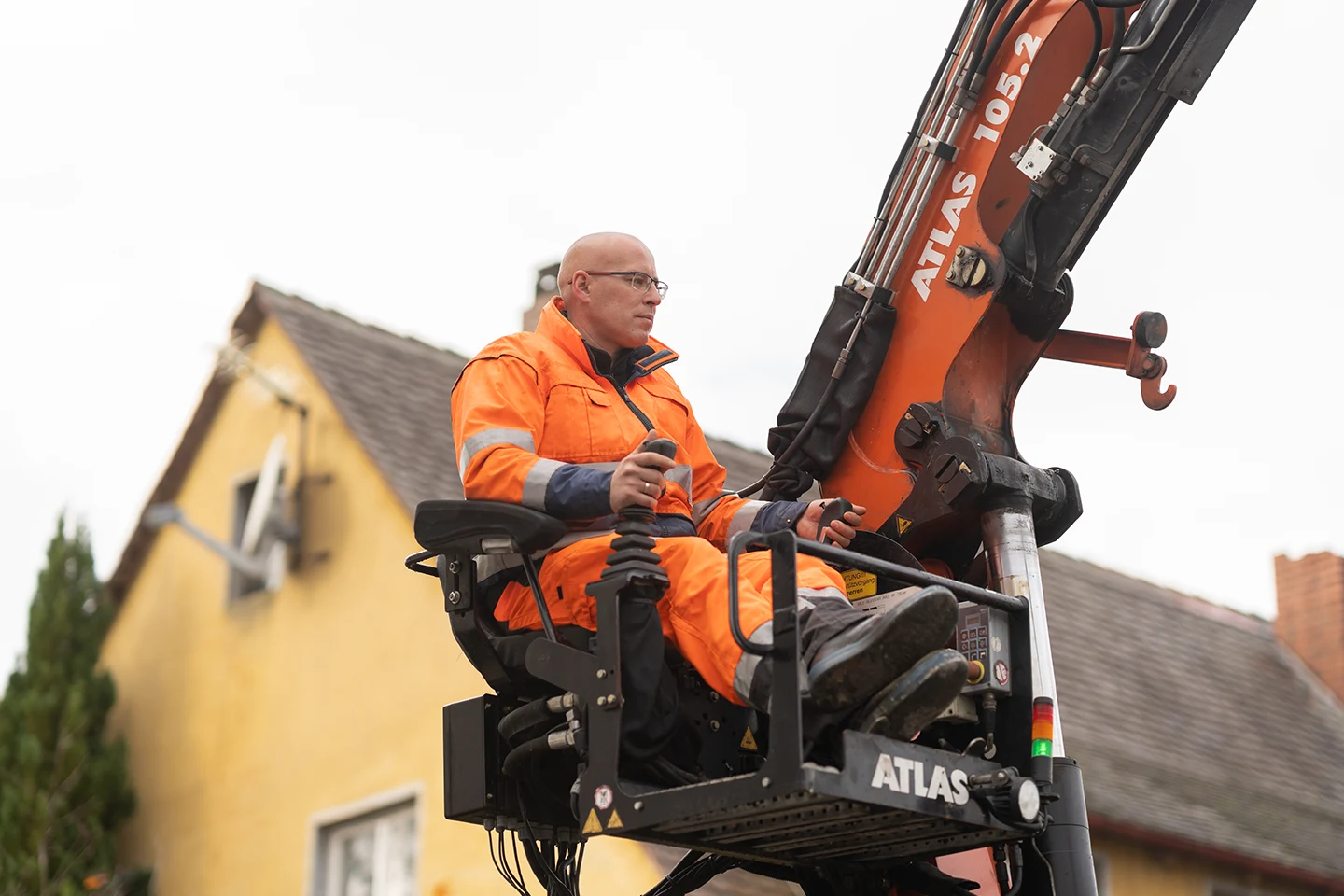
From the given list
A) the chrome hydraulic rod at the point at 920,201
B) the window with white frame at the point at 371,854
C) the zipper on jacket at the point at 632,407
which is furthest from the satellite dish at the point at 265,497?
the zipper on jacket at the point at 632,407

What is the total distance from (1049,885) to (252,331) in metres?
11.8

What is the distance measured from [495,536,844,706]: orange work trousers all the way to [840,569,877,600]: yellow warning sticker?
397 millimetres

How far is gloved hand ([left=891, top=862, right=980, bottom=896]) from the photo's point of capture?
5.14 meters

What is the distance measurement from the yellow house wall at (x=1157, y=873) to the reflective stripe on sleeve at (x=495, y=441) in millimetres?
9028

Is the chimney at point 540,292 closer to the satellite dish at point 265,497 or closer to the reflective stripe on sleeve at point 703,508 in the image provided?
the satellite dish at point 265,497

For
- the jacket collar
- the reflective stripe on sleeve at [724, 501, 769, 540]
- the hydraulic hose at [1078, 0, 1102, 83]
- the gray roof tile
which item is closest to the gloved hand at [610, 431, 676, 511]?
the jacket collar

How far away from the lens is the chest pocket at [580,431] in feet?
16.9

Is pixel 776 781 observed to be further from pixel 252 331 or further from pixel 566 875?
pixel 252 331

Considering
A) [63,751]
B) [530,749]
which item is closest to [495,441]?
[530,749]

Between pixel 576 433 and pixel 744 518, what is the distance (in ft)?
1.98

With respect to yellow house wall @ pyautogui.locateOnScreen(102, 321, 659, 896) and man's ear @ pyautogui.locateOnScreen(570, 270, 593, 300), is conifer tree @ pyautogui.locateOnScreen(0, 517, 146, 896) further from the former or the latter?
man's ear @ pyautogui.locateOnScreen(570, 270, 593, 300)

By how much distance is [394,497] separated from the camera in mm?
13477

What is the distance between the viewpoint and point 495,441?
16.2ft

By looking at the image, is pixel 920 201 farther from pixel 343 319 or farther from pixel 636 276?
pixel 343 319
